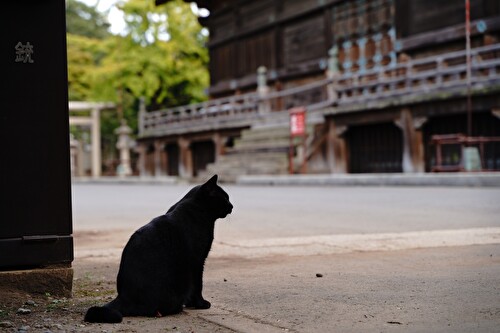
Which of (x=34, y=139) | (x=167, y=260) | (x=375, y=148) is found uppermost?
(x=375, y=148)

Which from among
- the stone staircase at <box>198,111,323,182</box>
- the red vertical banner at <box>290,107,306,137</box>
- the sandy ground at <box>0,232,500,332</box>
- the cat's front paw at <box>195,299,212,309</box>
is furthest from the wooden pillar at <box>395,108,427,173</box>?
the cat's front paw at <box>195,299,212,309</box>

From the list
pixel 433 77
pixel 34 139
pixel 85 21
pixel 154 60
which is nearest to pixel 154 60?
pixel 154 60

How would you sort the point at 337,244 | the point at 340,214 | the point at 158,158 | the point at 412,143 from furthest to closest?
the point at 158,158, the point at 412,143, the point at 340,214, the point at 337,244

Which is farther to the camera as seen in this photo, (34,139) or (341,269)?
(341,269)

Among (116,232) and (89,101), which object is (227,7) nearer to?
(89,101)

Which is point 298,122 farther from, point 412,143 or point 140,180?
point 140,180

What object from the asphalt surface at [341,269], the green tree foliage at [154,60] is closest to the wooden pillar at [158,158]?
the green tree foliage at [154,60]

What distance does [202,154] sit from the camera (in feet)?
109

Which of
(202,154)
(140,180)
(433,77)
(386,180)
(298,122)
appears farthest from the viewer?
(202,154)

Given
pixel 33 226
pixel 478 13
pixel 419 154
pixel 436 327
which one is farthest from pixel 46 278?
pixel 478 13

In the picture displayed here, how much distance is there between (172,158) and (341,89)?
48.6 ft

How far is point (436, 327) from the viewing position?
320 centimetres

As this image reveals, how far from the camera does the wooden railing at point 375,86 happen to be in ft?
64.1

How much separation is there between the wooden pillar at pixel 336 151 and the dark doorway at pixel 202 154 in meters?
10.1
